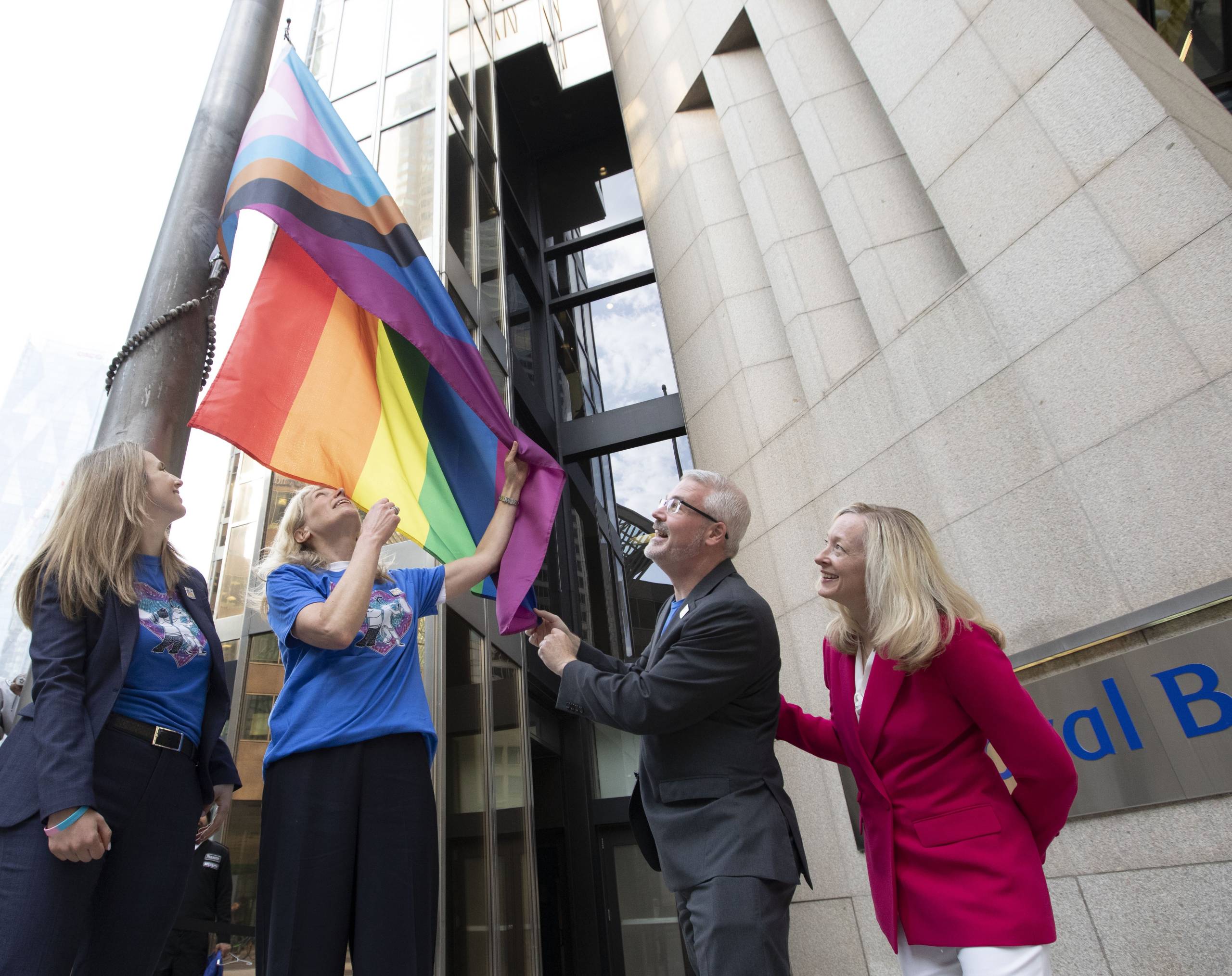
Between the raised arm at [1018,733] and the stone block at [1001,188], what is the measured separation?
3.58 m

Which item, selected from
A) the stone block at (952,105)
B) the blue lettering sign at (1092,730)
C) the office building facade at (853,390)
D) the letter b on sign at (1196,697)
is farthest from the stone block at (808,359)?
the letter b on sign at (1196,697)

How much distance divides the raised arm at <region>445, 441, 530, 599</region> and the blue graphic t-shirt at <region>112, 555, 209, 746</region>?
92cm

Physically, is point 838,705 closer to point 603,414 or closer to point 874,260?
point 874,260

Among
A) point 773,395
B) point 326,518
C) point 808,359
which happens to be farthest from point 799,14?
point 326,518

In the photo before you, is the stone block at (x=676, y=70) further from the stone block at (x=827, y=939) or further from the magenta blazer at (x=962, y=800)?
the magenta blazer at (x=962, y=800)

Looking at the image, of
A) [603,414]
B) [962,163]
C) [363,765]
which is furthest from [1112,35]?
[603,414]

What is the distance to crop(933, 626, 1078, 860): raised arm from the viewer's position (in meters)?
1.91

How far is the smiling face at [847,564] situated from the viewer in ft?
7.87

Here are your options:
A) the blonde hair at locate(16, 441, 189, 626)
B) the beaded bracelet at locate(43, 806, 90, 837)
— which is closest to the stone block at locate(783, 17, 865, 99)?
the blonde hair at locate(16, 441, 189, 626)

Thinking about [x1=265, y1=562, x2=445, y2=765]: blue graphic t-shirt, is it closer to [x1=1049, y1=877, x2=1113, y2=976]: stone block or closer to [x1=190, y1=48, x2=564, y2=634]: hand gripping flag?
[x1=190, y1=48, x2=564, y2=634]: hand gripping flag

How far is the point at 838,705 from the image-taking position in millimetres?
2367

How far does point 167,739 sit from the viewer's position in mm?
2127

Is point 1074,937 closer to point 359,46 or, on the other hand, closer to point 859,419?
point 859,419

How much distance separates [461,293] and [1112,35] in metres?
6.15
